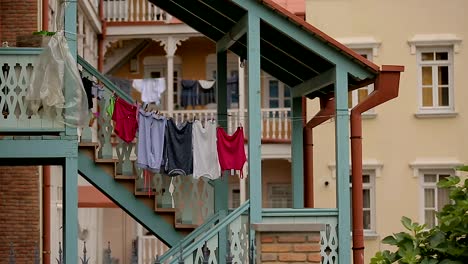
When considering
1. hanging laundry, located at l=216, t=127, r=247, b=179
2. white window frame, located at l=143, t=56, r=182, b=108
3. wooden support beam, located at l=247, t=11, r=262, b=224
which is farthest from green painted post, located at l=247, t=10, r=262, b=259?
white window frame, located at l=143, t=56, r=182, b=108

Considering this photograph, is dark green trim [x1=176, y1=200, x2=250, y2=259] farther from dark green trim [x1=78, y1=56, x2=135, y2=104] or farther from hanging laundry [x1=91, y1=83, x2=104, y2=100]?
dark green trim [x1=78, y1=56, x2=135, y2=104]

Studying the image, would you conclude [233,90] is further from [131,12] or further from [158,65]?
[131,12]

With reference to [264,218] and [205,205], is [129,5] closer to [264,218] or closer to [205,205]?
[205,205]

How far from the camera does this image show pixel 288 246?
499 inches

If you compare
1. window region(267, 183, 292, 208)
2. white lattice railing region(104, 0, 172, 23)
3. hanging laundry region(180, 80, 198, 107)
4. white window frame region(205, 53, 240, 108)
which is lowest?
window region(267, 183, 292, 208)

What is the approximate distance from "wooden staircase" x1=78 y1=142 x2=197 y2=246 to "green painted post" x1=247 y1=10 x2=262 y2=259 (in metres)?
3.12

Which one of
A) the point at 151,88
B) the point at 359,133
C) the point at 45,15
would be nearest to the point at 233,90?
the point at 151,88

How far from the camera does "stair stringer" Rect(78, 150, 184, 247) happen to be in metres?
15.5

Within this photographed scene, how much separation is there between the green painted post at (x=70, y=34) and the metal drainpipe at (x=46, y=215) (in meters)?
9.20

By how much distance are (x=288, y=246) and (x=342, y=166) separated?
1.19m

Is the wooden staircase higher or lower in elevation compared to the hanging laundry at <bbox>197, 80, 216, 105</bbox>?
lower

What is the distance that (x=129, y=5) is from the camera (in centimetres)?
3275

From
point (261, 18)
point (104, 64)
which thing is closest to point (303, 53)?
point (261, 18)

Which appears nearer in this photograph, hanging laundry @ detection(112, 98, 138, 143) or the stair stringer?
hanging laundry @ detection(112, 98, 138, 143)
